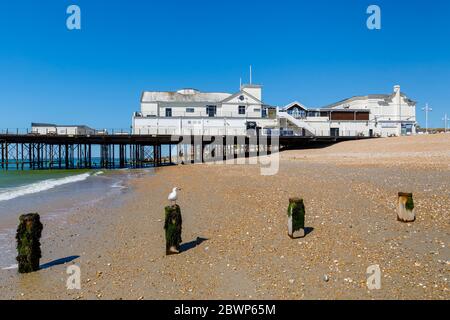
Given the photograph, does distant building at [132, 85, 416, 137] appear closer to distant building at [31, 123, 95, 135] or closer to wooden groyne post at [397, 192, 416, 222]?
distant building at [31, 123, 95, 135]

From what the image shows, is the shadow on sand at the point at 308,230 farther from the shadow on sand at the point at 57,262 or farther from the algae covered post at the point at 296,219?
the shadow on sand at the point at 57,262

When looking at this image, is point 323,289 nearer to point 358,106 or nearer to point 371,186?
point 371,186

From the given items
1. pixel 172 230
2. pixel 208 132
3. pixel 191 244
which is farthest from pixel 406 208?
pixel 208 132

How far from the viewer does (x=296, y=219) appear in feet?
25.1

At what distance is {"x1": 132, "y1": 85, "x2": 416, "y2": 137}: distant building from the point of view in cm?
5172

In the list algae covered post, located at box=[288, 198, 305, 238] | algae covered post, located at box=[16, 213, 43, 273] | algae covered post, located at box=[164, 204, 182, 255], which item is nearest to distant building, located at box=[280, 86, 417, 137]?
algae covered post, located at box=[288, 198, 305, 238]

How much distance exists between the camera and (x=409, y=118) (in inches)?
2463

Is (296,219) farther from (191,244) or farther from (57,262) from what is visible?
(57,262)

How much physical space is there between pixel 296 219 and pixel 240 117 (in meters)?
46.4

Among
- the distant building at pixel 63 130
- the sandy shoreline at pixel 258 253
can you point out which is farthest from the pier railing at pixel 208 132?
the sandy shoreline at pixel 258 253

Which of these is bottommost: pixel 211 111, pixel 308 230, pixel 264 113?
pixel 308 230

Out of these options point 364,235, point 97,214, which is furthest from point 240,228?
point 97,214

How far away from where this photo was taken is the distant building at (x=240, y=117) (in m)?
51.7
